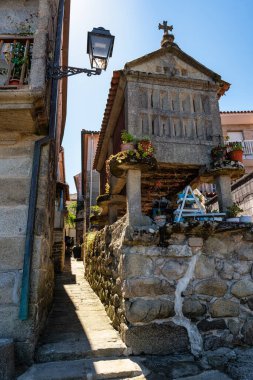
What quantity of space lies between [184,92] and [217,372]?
4.50 meters

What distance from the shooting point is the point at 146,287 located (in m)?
3.57

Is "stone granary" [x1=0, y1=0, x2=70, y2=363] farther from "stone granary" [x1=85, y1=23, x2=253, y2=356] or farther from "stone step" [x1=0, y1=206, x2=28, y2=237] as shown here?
"stone granary" [x1=85, y1=23, x2=253, y2=356]

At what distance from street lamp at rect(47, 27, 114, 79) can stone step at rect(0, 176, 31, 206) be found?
65.1 inches

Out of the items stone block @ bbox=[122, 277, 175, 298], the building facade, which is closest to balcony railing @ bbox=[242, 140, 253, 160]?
the building facade

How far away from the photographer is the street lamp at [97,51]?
Answer: 389 centimetres

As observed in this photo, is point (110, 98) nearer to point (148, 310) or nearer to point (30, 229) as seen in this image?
point (30, 229)

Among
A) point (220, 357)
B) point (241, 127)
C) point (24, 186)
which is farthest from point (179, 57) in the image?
point (241, 127)

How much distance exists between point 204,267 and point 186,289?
1.34 feet

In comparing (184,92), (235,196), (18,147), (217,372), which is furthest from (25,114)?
(235,196)

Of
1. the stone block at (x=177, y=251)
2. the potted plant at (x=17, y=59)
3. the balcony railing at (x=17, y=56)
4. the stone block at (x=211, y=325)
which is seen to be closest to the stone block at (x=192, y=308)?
the stone block at (x=211, y=325)

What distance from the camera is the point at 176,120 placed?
4.93 m

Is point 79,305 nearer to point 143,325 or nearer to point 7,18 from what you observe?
point 143,325

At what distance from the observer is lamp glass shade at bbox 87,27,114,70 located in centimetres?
390

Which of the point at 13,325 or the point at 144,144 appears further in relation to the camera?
the point at 144,144
